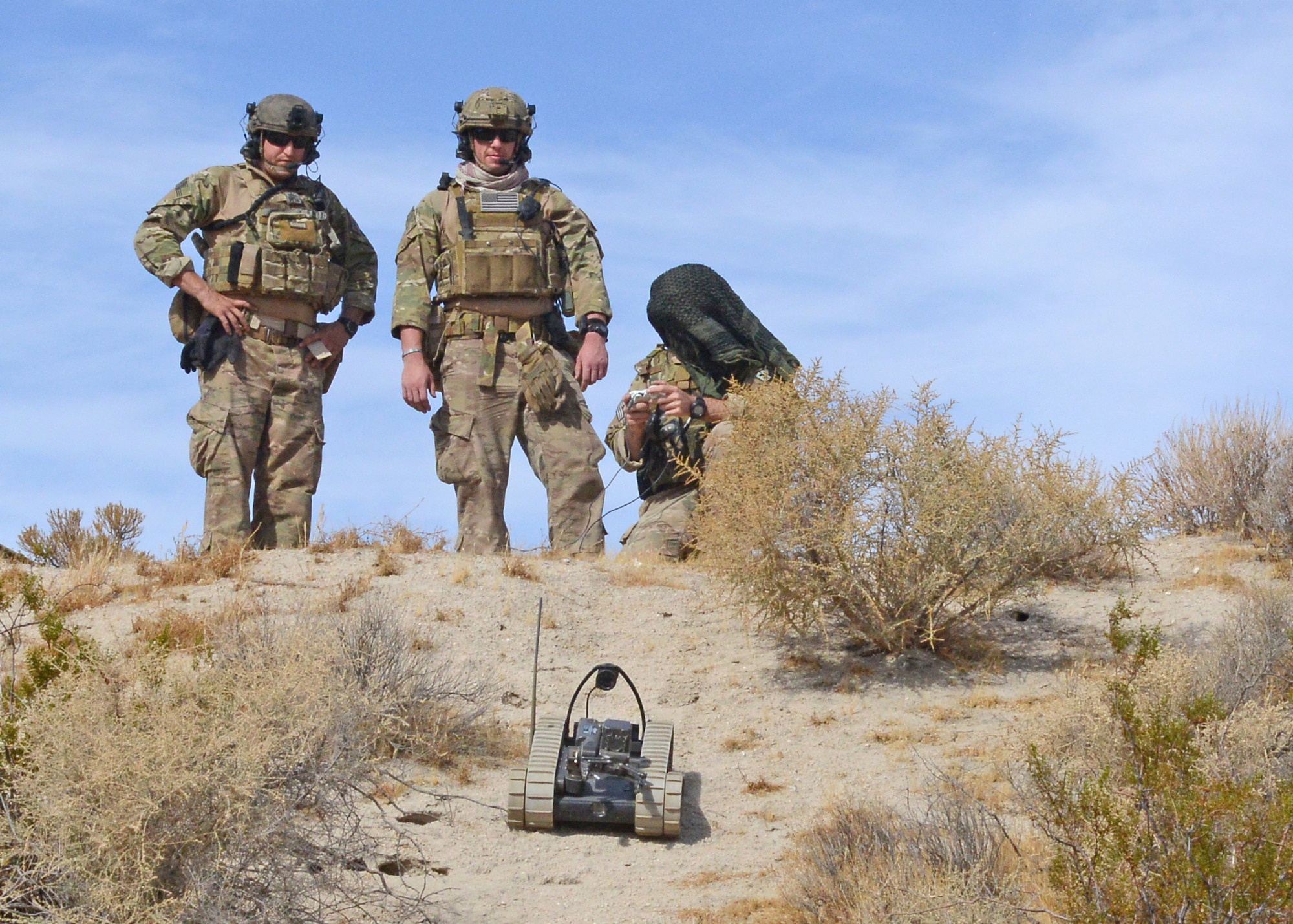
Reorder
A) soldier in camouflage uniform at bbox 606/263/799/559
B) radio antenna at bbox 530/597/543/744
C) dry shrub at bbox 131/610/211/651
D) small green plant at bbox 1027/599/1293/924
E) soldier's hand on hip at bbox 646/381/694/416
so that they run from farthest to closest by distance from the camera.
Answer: soldier in camouflage uniform at bbox 606/263/799/559 → soldier's hand on hip at bbox 646/381/694/416 → dry shrub at bbox 131/610/211/651 → radio antenna at bbox 530/597/543/744 → small green plant at bbox 1027/599/1293/924

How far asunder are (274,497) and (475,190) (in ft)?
7.96

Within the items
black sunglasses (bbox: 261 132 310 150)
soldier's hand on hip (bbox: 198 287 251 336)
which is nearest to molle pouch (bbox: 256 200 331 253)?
black sunglasses (bbox: 261 132 310 150)

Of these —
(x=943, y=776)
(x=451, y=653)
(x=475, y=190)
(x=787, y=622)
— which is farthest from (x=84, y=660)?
(x=475, y=190)

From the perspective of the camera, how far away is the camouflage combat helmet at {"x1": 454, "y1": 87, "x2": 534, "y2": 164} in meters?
10.7

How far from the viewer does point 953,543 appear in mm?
8602

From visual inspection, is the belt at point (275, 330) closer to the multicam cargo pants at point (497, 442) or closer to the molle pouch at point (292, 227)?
the molle pouch at point (292, 227)

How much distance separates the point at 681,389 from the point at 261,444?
2.99 m

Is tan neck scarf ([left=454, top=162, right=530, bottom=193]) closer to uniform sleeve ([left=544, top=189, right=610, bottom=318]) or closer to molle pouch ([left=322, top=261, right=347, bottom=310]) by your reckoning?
uniform sleeve ([left=544, top=189, right=610, bottom=318])

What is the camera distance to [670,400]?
11.2 meters

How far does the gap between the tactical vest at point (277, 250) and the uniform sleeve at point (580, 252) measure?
4.86ft

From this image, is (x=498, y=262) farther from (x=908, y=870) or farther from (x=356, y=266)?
(x=908, y=870)

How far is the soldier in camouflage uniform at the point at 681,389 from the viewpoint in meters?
11.3

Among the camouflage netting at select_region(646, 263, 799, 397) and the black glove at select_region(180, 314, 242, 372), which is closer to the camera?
the black glove at select_region(180, 314, 242, 372)

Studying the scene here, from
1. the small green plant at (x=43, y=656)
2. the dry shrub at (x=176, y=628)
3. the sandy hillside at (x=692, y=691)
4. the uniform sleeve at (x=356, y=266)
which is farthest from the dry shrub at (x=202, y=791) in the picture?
the uniform sleeve at (x=356, y=266)
